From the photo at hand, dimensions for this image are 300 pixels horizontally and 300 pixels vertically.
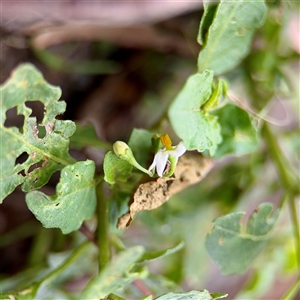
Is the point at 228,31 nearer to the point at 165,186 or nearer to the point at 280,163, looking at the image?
the point at 165,186

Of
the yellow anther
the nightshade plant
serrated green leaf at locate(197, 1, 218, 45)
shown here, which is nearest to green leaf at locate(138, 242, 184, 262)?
the nightshade plant

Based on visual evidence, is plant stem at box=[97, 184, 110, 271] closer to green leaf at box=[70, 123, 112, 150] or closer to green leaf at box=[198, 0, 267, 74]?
green leaf at box=[70, 123, 112, 150]

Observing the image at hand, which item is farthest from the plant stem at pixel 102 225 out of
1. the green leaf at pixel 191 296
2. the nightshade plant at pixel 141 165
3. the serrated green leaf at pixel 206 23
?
the serrated green leaf at pixel 206 23

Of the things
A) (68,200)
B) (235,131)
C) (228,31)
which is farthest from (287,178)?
(68,200)

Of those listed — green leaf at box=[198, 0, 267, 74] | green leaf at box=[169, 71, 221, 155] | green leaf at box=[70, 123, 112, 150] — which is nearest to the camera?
green leaf at box=[169, 71, 221, 155]

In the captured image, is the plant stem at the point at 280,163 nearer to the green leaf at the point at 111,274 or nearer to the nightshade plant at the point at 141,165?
the nightshade plant at the point at 141,165

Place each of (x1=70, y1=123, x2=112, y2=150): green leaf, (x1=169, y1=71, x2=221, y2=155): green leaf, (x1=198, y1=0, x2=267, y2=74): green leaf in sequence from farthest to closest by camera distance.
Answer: (x1=70, y1=123, x2=112, y2=150): green leaf → (x1=198, y1=0, x2=267, y2=74): green leaf → (x1=169, y1=71, x2=221, y2=155): green leaf

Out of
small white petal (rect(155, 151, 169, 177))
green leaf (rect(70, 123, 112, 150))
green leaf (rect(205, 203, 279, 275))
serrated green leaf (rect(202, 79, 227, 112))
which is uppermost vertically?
serrated green leaf (rect(202, 79, 227, 112))
